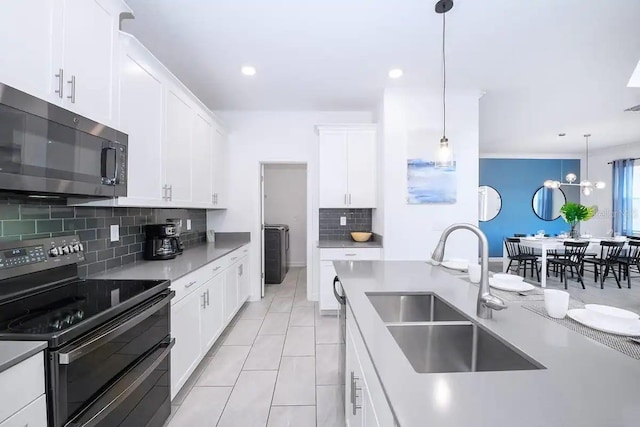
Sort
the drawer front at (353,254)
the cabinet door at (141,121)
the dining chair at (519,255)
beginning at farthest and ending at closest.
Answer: the dining chair at (519,255) → the drawer front at (353,254) → the cabinet door at (141,121)

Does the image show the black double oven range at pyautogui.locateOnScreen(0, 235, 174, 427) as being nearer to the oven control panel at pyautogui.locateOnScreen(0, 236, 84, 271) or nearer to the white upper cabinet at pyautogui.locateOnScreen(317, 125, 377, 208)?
the oven control panel at pyautogui.locateOnScreen(0, 236, 84, 271)

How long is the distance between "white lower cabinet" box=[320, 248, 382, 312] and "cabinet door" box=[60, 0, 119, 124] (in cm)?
257

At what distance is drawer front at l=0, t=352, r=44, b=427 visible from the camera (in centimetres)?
87

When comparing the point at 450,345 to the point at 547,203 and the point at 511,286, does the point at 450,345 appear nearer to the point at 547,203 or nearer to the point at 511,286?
the point at 511,286

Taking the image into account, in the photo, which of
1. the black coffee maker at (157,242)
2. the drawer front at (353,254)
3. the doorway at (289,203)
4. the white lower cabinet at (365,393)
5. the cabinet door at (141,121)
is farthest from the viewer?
the doorway at (289,203)

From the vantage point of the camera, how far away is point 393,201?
3418 mm

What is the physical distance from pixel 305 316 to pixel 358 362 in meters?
2.51

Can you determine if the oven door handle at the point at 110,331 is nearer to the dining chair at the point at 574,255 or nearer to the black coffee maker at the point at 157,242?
the black coffee maker at the point at 157,242

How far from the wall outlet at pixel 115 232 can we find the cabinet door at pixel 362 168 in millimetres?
2571

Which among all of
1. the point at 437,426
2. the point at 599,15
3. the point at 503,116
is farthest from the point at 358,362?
the point at 503,116

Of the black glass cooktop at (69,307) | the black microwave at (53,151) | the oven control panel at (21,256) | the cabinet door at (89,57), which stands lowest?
the black glass cooktop at (69,307)

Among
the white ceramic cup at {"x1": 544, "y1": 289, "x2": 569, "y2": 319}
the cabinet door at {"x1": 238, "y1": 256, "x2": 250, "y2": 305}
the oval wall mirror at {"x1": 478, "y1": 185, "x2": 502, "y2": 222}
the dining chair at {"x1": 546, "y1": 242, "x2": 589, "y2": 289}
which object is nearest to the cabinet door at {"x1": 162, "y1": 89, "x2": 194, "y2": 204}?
the cabinet door at {"x1": 238, "y1": 256, "x2": 250, "y2": 305}

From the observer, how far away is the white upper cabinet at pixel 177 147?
238 centimetres

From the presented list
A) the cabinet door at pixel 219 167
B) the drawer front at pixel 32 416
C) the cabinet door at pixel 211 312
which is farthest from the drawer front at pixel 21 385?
the cabinet door at pixel 219 167
